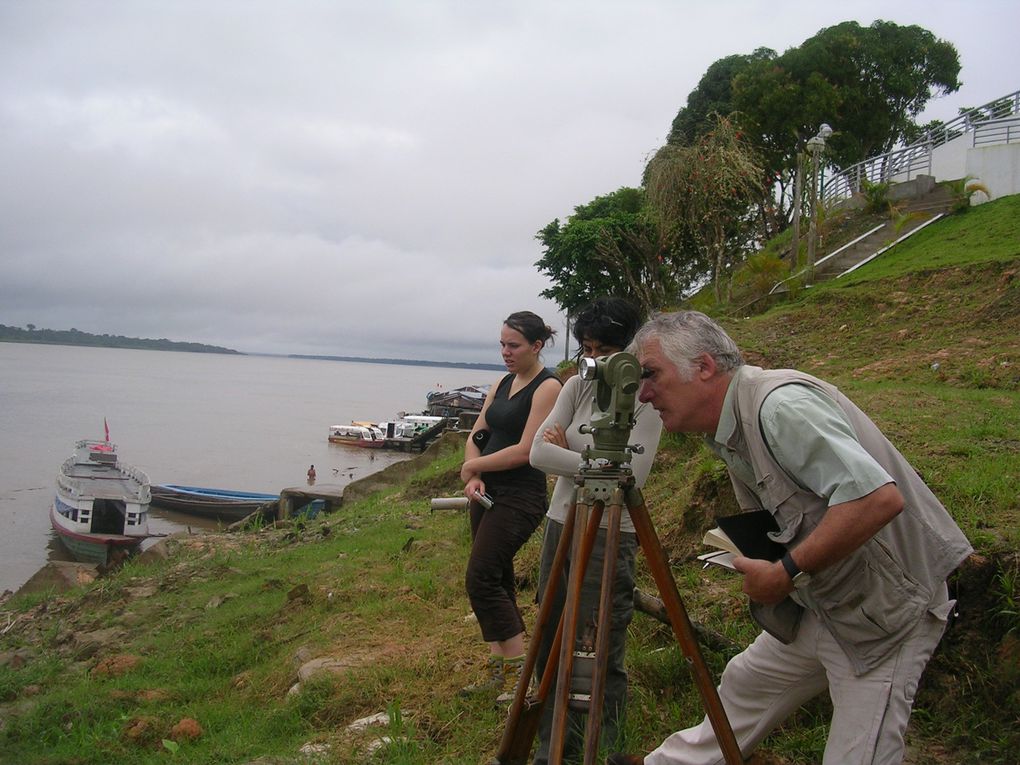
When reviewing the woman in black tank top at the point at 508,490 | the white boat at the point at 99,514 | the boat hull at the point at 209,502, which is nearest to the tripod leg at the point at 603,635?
the woman in black tank top at the point at 508,490

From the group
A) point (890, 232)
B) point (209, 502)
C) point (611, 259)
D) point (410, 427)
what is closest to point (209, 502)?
point (209, 502)

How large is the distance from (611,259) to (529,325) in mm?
16188

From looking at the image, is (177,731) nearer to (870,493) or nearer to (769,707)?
(769,707)

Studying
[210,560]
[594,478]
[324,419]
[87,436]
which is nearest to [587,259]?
[210,560]

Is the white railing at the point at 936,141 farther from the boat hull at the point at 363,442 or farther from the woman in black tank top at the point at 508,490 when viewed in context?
the boat hull at the point at 363,442

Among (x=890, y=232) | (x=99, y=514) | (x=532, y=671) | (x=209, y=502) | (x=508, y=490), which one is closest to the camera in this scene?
(x=532, y=671)

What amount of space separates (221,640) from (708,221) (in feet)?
44.6

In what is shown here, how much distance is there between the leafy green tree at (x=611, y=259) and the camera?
20172 millimetres

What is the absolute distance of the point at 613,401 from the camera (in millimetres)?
2158

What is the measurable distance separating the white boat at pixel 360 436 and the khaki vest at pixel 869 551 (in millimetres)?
41301

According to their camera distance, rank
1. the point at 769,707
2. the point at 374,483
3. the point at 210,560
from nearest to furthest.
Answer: the point at 769,707, the point at 210,560, the point at 374,483

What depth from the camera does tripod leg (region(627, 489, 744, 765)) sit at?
7.25ft

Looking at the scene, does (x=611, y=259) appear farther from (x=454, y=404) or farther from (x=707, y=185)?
(x=454, y=404)

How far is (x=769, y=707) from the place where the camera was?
2.33 metres
